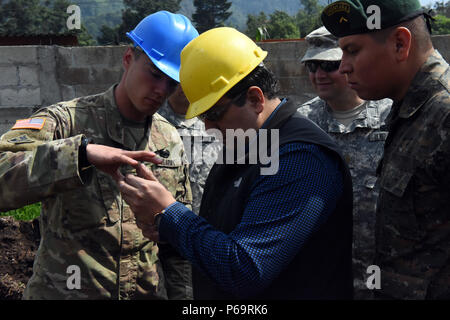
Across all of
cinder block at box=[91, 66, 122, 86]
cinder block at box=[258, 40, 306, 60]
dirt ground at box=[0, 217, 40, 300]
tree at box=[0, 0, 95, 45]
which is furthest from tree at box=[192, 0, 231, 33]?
dirt ground at box=[0, 217, 40, 300]

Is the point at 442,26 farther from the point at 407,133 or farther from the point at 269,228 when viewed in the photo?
the point at 269,228

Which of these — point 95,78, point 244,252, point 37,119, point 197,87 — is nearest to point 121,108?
point 37,119

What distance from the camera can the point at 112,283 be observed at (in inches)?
89.5

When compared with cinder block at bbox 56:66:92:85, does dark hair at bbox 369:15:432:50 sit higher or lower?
higher

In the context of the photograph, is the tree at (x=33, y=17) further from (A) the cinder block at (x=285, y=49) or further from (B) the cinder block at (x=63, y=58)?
(A) the cinder block at (x=285, y=49)

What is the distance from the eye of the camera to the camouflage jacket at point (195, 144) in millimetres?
3916

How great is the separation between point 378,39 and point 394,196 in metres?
0.59

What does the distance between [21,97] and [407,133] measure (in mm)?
5633

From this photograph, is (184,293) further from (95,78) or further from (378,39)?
(95,78)

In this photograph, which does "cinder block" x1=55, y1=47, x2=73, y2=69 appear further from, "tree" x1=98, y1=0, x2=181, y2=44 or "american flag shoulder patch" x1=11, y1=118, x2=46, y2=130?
"tree" x1=98, y1=0, x2=181, y2=44

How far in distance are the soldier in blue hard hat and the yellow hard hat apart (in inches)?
12.2

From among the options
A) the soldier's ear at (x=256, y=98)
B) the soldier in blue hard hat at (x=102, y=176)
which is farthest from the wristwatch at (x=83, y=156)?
the soldier's ear at (x=256, y=98)

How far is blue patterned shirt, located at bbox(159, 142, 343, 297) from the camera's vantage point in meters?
1.52

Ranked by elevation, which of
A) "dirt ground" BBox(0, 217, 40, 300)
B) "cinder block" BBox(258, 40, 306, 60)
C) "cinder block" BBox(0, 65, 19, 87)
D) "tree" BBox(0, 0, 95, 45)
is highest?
"cinder block" BBox(258, 40, 306, 60)
